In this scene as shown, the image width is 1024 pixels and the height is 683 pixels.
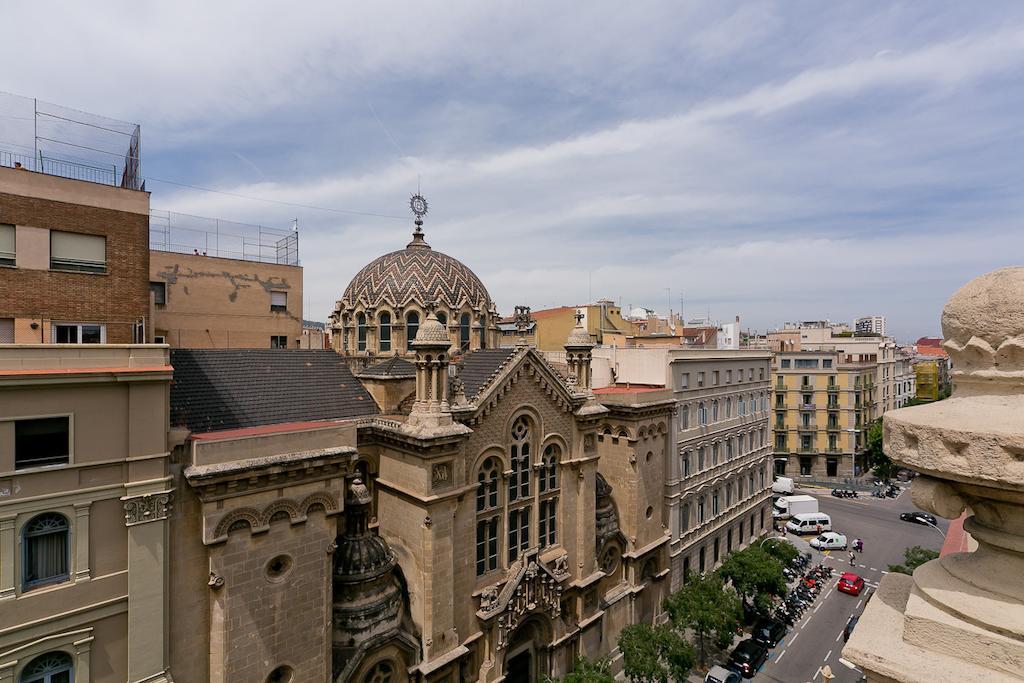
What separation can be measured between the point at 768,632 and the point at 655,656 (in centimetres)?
1354

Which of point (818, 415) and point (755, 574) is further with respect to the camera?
point (818, 415)

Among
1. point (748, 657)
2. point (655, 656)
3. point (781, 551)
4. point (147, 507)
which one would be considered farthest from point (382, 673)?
point (781, 551)

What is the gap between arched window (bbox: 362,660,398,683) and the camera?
21750 millimetres

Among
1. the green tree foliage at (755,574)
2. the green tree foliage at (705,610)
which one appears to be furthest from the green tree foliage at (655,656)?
the green tree foliage at (755,574)

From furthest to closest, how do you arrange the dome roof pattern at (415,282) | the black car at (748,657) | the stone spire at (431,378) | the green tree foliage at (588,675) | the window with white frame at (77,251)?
the dome roof pattern at (415,282) < the black car at (748,657) < the green tree foliage at (588,675) < the stone spire at (431,378) < the window with white frame at (77,251)

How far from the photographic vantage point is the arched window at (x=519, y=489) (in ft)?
89.7

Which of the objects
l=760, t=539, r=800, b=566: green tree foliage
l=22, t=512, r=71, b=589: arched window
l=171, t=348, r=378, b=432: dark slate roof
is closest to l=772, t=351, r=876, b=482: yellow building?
l=760, t=539, r=800, b=566: green tree foliage

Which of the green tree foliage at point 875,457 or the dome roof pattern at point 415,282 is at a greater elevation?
the dome roof pattern at point 415,282

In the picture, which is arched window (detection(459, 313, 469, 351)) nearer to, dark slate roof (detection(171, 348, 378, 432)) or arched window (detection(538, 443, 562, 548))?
dark slate roof (detection(171, 348, 378, 432))

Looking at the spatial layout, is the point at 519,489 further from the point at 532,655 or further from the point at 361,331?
the point at 361,331

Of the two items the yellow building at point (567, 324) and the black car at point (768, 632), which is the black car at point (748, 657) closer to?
the black car at point (768, 632)

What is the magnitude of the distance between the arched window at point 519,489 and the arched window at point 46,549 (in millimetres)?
17542

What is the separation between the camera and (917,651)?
432cm

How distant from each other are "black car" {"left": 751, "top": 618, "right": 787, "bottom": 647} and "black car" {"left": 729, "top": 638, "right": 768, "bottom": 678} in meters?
0.74
